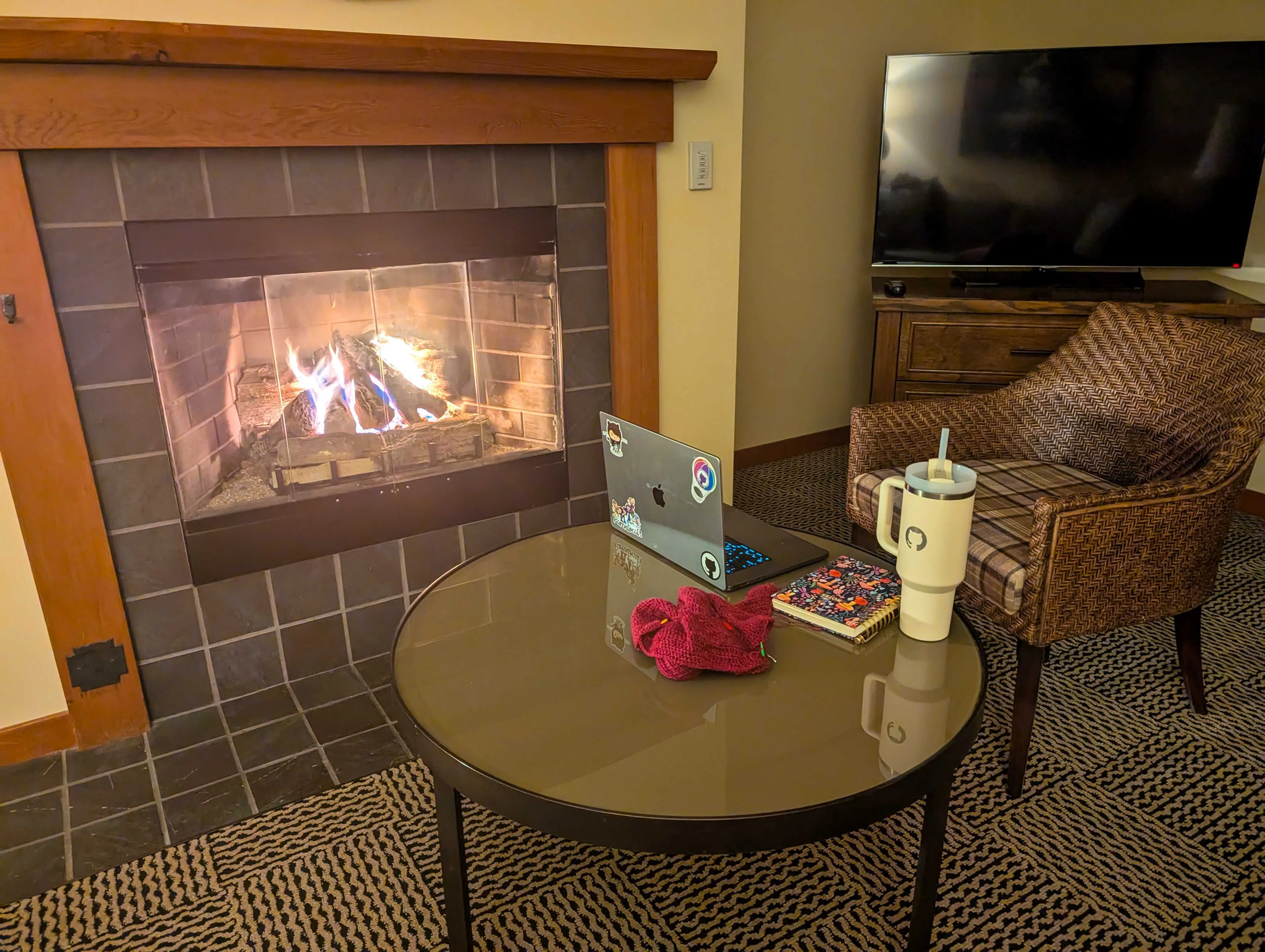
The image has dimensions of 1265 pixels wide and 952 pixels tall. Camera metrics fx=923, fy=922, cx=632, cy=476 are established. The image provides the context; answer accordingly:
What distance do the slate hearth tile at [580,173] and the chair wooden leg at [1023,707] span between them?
141 cm

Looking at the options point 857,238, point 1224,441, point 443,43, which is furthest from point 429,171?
point 857,238

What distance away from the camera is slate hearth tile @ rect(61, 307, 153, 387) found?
1.74 m

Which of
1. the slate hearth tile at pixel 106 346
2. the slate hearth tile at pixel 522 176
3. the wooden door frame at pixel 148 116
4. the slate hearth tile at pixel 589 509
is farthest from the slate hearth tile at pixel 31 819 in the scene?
the slate hearth tile at pixel 522 176

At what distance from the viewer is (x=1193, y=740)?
1888mm

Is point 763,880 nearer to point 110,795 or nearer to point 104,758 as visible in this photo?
point 110,795

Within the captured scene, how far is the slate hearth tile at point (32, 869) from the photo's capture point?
61.1 inches

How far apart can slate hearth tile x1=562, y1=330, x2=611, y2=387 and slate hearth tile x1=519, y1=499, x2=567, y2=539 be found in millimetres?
327

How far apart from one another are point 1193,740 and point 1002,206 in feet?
5.79

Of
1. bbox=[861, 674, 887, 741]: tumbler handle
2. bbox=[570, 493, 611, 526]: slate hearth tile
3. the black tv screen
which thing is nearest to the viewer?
bbox=[861, 674, 887, 741]: tumbler handle

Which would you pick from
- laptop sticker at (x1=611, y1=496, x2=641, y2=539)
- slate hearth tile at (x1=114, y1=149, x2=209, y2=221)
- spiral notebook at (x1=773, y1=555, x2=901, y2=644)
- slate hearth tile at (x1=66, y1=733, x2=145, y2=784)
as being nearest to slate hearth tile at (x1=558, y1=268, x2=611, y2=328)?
laptop sticker at (x1=611, y1=496, x2=641, y2=539)

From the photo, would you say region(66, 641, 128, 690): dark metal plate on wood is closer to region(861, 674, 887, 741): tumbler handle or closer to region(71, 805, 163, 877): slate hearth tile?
region(71, 805, 163, 877): slate hearth tile

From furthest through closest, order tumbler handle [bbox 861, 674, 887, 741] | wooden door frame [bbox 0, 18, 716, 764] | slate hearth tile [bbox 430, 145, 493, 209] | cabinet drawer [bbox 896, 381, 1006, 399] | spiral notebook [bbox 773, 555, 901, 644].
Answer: cabinet drawer [bbox 896, 381, 1006, 399], slate hearth tile [bbox 430, 145, 493, 209], wooden door frame [bbox 0, 18, 716, 764], spiral notebook [bbox 773, 555, 901, 644], tumbler handle [bbox 861, 674, 887, 741]

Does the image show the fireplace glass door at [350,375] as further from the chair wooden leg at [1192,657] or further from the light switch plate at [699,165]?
the chair wooden leg at [1192,657]

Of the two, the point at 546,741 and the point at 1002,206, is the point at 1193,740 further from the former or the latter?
the point at 1002,206
